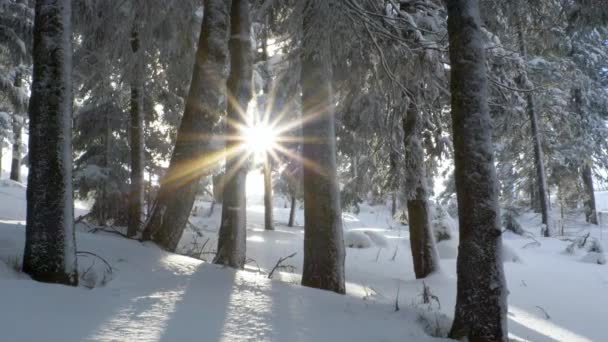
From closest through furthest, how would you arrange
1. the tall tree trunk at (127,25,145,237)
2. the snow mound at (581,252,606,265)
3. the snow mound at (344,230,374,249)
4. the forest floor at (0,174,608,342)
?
1. the forest floor at (0,174,608,342)
2. the tall tree trunk at (127,25,145,237)
3. the snow mound at (581,252,606,265)
4. the snow mound at (344,230,374,249)

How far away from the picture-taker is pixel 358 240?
14.4m

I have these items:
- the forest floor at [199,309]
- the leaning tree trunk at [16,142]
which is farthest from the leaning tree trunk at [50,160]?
the leaning tree trunk at [16,142]

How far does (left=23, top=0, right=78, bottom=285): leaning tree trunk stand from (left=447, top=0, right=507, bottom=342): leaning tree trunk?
136 inches

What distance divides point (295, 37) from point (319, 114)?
1.63 m

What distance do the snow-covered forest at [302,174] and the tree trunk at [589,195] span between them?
10339mm

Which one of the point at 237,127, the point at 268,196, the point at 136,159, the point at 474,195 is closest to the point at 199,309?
the point at 474,195

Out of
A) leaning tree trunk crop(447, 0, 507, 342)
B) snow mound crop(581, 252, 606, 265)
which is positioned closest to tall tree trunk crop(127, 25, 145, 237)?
leaning tree trunk crop(447, 0, 507, 342)

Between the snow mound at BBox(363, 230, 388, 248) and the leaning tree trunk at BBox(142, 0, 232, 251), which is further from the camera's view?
the snow mound at BBox(363, 230, 388, 248)

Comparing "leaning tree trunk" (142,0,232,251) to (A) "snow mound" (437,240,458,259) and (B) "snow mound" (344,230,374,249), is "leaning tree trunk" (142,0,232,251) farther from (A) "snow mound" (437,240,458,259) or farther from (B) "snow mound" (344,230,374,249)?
(B) "snow mound" (344,230,374,249)

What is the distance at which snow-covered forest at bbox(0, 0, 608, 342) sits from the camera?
336 centimetres

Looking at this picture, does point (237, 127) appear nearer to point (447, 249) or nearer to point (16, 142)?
point (447, 249)

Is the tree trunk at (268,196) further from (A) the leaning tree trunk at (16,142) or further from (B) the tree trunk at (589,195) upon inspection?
→ (B) the tree trunk at (589,195)

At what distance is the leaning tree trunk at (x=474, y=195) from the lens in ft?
11.1

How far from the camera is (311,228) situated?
18.1ft
